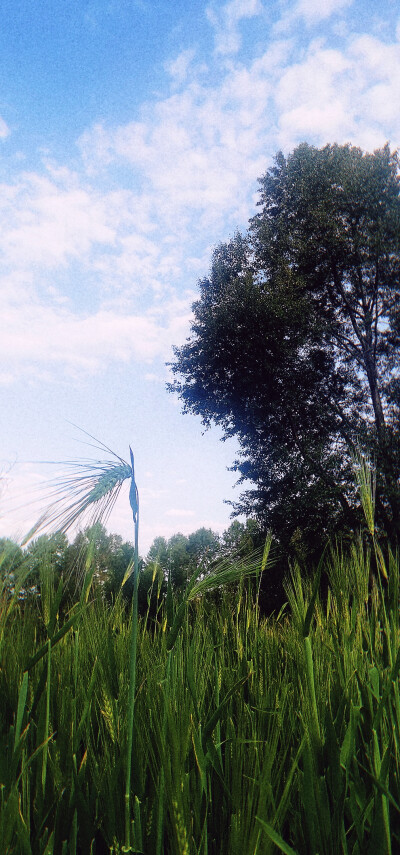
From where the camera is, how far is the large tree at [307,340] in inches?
623

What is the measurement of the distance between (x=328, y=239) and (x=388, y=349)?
4013 mm

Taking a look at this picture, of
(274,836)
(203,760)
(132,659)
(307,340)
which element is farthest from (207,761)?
(307,340)

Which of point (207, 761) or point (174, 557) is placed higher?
point (174, 557)

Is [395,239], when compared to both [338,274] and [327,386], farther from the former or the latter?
[327,386]

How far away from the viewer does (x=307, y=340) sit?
17703 mm

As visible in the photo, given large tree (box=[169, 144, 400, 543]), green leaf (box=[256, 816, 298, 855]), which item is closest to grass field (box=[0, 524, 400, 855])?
green leaf (box=[256, 816, 298, 855])

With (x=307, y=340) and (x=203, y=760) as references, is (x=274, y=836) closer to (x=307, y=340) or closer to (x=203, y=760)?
(x=203, y=760)

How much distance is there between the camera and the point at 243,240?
19203 millimetres

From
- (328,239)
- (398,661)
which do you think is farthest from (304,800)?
(328,239)

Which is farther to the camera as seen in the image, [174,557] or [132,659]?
[174,557]

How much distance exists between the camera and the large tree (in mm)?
15836

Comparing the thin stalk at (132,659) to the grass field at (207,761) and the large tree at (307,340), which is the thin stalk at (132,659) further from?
the large tree at (307,340)

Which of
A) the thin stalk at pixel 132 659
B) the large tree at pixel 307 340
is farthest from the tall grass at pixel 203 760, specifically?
the large tree at pixel 307 340

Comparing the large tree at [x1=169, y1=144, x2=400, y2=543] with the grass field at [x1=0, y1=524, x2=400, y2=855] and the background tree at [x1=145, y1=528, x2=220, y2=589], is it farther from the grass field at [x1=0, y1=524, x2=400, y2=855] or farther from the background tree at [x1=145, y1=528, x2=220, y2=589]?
the grass field at [x1=0, y1=524, x2=400, y2=855]
